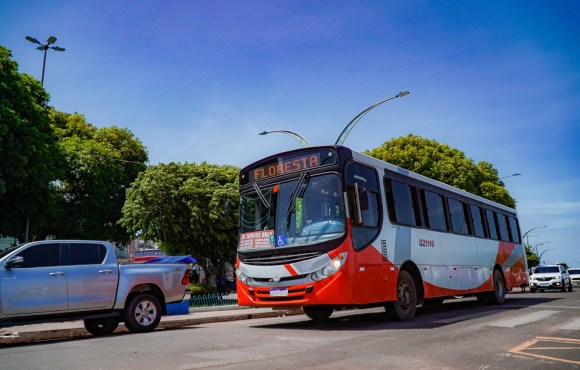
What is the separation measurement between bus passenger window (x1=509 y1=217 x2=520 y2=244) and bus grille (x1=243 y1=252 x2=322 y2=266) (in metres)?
13.4

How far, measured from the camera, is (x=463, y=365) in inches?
217

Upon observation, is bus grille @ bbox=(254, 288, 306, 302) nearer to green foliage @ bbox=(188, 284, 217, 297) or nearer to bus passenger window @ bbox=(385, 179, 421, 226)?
bus passenger window @ bbox=(385, 179, 421, 226)

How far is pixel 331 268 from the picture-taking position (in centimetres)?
898

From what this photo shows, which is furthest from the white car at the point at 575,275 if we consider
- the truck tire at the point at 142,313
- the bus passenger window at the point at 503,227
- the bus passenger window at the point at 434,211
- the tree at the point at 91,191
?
the truck tire at the point at 142,313

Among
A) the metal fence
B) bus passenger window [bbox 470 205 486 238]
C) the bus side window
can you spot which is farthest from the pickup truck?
the metal fence

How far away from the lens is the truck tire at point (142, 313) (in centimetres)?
1052

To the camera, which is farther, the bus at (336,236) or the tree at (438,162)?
the tree at (438,162)

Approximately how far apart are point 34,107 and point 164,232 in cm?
1008

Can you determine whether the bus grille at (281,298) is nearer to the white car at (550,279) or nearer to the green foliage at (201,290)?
the green foliage at (201,290)

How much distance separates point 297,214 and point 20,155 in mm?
17460

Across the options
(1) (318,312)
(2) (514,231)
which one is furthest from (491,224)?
(1) (318,312)

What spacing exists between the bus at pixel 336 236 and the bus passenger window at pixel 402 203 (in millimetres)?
27

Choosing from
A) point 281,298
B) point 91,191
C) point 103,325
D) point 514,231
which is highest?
point 91,191

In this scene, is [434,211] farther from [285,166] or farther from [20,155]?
[20,155]
